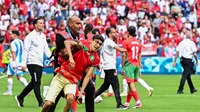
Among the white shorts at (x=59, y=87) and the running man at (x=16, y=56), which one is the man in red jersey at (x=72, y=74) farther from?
the running man at (x=16, y=56)

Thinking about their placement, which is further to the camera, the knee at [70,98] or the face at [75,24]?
the face at [75,24]

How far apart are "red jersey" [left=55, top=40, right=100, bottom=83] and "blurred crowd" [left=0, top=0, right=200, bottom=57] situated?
24.6 metres

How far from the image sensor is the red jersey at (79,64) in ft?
42.4

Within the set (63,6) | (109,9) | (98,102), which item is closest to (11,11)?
(63,6)

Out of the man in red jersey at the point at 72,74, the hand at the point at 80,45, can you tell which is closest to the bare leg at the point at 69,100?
the man in red jersey at the point at 72,74

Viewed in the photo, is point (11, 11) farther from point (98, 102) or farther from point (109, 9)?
point (98, 102)

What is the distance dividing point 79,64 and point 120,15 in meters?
28.5

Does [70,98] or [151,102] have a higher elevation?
[70,98]

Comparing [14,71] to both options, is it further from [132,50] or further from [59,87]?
[59,87]

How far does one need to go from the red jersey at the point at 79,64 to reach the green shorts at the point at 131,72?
5283mm

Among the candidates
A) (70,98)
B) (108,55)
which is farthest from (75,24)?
(108,55)

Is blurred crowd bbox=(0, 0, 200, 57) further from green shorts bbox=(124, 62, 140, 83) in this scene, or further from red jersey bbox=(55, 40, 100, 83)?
red jersey bbox=(55, 40, 100, 83)

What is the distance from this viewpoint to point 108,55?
19.1m

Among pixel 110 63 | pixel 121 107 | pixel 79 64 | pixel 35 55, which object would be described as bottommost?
pixel 121 107
